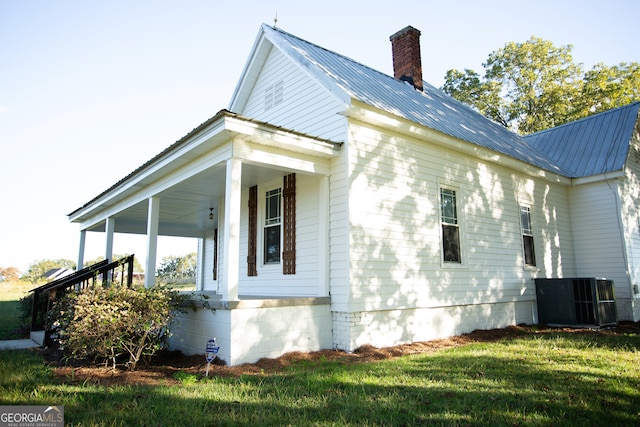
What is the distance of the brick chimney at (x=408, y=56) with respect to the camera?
12.6m

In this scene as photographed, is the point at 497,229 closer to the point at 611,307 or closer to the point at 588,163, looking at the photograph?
the point at 611,307

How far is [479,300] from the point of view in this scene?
31.0 ft

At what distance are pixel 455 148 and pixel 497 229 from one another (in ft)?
8.19

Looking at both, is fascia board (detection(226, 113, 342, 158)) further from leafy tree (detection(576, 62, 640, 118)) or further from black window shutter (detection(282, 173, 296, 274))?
leafy tree (detection(576, 62, 640, 118))

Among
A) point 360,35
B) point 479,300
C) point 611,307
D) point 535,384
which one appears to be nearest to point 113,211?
point 360,35

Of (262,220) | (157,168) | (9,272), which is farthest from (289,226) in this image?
(9,272)

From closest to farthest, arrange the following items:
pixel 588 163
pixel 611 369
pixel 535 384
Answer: pixel 535 384, pixel 611 369, pixel 588 163

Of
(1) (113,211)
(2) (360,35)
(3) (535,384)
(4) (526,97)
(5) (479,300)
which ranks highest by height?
(4) (526,97)

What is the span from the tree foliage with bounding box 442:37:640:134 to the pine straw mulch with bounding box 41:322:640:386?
21.3m

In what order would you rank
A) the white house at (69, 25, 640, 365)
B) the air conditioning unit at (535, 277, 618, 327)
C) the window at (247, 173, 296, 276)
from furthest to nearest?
the air conditioning unit at (535, 277, 618, 327)
the window at (247, 173, 296, 276)
the white house at (69, 25, 640, 365)

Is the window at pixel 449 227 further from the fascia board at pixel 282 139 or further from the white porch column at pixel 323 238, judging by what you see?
the fascia board at pixel 282 139

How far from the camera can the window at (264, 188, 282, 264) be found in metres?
9.08

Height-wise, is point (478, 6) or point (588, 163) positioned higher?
point (478, 6)

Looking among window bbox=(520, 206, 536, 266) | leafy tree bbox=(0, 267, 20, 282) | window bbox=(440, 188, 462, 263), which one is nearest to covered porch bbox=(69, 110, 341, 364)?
window bbox=(440, 188, 462, 263)
